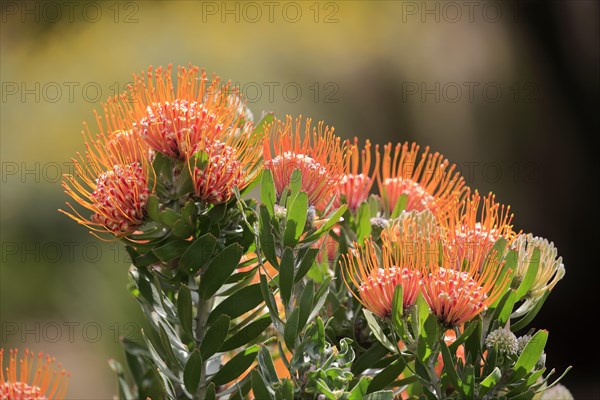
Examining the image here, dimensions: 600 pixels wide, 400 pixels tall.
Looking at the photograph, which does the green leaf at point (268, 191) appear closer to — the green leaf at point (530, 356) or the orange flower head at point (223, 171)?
the orange flower head at point (223, 171)

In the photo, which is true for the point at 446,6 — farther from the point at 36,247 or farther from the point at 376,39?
the point at 36,247

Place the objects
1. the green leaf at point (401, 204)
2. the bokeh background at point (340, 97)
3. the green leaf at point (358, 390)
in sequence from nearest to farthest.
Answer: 1. the green leaf at point (358, 390)
2. the green leaf at point (401, 204)
3. the bokeh background at point (340, 97)

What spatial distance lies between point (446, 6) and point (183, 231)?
3.65 m

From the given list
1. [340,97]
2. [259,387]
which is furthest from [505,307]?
[340,97]

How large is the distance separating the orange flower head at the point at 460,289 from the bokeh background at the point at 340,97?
9.33 ft

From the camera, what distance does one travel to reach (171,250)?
2.72ft

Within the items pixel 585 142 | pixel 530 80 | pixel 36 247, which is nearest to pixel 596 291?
pixel 585 142

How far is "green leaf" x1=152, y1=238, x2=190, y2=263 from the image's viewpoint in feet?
2.69

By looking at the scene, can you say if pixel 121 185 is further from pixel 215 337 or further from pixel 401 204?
pixel 401 204

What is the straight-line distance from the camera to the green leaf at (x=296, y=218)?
0.78m

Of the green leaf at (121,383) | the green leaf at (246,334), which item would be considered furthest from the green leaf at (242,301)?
the green leaf at (121,383)

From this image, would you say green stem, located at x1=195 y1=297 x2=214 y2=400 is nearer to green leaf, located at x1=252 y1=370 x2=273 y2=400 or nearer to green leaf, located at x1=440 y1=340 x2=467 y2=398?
green leaf, located at x1=252 y1=370 x2=273 y2=400

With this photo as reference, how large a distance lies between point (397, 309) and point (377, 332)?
36 mm

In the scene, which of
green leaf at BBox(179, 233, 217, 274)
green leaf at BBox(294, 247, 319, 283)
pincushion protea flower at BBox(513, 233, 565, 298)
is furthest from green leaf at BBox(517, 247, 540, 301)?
green leaf at BBox(179, 233, 217, 274)
